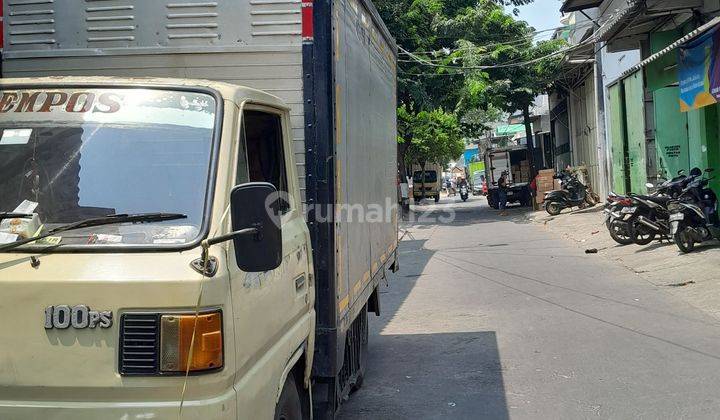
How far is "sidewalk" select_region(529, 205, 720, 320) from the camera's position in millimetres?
8906

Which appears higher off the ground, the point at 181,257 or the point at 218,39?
the point at 218,39

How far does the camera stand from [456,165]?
3757 inches

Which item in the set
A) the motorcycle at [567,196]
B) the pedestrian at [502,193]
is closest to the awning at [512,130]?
the pedestrian at [502,193]

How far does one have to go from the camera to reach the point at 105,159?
9.12 ft

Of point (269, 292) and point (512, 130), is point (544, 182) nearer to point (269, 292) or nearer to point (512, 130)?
point (269, 292)

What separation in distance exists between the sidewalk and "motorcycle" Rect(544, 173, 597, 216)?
6.09 metres

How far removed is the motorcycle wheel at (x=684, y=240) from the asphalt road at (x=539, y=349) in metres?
1.02

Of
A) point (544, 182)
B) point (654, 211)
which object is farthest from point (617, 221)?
point (544, 182)

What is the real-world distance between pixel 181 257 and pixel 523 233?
1775cm

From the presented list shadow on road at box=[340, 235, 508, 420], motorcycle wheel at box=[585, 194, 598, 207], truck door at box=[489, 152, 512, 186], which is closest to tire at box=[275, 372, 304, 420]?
shadow on road at box=[340, 235, 508, 420]

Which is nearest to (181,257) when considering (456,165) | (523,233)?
(523,233)

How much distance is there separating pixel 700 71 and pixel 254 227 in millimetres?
11077

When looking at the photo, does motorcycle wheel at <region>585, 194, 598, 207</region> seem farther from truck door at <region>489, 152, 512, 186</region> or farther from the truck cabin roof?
the truck cabin roof

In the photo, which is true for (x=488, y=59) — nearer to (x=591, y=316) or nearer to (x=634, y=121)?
(x=634, y=121)
